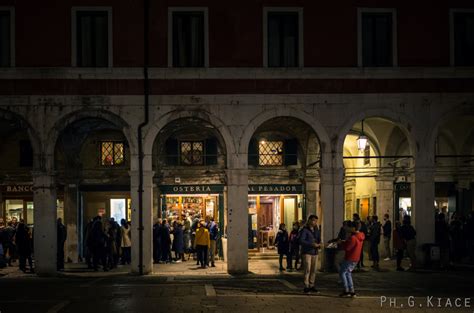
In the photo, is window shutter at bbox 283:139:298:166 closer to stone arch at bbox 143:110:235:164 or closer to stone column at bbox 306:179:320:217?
stone column at bbox 306:179:320:217

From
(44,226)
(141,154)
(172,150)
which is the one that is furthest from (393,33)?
(44,226)

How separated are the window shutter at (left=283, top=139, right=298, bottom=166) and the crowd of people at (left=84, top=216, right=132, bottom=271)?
7193 mm

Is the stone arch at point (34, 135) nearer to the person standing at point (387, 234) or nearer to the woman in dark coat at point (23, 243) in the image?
the woman in dark coat at point (23, 243)

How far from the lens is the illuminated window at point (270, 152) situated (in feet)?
97.1

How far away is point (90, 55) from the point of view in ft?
77.0

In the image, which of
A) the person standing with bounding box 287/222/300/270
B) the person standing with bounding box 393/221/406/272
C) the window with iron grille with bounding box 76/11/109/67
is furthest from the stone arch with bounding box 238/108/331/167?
the window with iron grille with bounding box 76/11/109/67

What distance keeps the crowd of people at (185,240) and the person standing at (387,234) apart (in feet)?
19.6

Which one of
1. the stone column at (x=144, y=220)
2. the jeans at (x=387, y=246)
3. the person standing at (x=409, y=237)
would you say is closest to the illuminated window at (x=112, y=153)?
the stone column at (x=144, y=220)

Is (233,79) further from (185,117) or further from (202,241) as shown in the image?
(202,241)

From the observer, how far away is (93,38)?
23469 millimetres

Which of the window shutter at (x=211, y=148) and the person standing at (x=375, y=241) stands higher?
the window shutter at (x=211, y=148)

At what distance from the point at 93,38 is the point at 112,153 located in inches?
267

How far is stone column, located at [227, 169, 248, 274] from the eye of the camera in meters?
23.3

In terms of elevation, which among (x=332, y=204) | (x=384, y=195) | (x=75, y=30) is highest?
(x=75, y=30)
